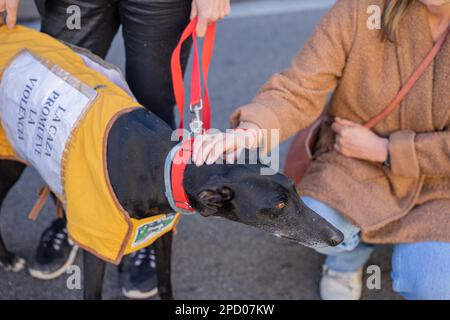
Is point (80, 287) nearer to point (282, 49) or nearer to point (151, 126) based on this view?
point (151, 126)

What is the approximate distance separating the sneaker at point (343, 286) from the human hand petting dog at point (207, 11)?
3.65 ft

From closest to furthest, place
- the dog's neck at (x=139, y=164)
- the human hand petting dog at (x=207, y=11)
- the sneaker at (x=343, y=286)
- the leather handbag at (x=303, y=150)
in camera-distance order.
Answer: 1. the dog's neck at (x=139, y=164)
2. the human hand petting dog at (x=207, y=11)
3. the leather handbag at (x=303, y=150)
4. the sneaker at (x=343, y=286)

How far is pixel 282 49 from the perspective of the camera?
458cm

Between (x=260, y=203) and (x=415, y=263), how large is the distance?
0.63 m

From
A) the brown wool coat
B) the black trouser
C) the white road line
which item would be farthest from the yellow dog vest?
the white road line

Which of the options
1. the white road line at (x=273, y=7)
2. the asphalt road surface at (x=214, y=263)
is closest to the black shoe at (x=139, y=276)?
the asphalt road surface at (x=214, y=263)

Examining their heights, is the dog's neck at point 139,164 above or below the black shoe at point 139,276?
above

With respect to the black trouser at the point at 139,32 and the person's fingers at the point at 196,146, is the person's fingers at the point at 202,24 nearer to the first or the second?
the black trouser at the point at 139,32

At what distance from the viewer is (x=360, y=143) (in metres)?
2.17

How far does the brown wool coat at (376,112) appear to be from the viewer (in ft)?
6.72

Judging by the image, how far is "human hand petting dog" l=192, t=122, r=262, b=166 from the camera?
176 cm

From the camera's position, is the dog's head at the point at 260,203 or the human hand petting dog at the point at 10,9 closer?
the dog's head at the point at 260,203

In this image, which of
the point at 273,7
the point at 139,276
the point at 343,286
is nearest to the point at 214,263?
the point at 139,276

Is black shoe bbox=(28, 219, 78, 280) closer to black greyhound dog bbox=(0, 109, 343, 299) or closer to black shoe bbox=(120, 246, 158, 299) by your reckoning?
black shoe bbox=(120, 246, 158, 299)
